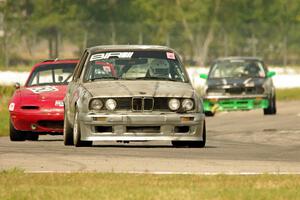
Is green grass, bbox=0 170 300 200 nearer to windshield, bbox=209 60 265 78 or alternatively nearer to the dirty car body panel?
the dirty car body panel

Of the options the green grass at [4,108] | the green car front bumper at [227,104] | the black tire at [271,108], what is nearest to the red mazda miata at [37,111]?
the green grass at [4,108]

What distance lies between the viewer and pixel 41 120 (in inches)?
826

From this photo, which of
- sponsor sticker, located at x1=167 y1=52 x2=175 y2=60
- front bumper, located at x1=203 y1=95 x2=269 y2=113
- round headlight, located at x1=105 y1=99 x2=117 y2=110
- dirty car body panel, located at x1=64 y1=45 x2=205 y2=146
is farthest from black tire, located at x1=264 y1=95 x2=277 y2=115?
round headlight, located at x1=105 y1=99 x2=117 y2=110

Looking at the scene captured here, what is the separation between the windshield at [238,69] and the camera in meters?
33.2

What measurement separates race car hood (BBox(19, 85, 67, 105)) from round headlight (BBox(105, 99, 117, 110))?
3.46 meters

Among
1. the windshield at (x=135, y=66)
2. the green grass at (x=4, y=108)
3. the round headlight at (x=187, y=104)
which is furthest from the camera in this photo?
the green grass at (x=4, y=108)

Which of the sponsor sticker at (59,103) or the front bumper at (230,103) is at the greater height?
the sponsor sticker at (59,103)

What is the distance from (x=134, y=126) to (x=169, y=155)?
2.39 feet

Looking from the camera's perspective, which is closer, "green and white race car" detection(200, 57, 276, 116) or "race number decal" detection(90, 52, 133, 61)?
"race number decal" detection(90, 52, 133, 61)

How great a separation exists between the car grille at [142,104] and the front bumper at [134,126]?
0.11 m

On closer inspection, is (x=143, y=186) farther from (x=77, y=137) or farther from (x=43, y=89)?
(x=43, y=89)

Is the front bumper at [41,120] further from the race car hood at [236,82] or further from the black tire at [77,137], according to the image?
the race car hood at [236,82]

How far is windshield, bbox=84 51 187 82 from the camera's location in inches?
739

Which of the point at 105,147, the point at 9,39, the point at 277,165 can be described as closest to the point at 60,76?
the point at 105,147
